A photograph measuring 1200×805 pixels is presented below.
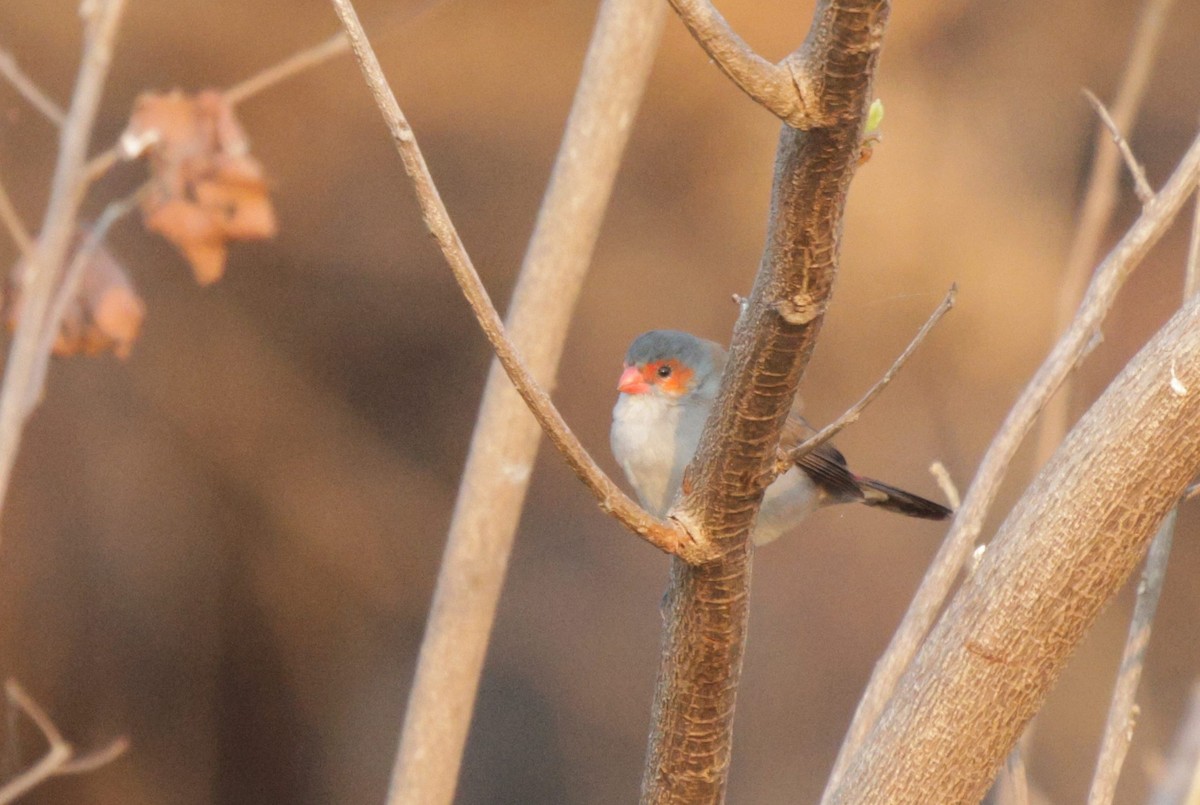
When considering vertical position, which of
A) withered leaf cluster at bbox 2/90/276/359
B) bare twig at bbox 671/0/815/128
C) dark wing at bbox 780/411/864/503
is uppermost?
withered leaf cluster at bbox 2/90/276/359

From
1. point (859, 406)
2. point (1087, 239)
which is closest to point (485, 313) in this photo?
point (859, 406)

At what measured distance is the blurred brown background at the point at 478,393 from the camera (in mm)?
3965

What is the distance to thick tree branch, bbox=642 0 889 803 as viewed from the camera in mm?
856

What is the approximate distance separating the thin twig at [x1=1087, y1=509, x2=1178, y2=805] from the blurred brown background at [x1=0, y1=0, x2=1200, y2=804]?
228cm

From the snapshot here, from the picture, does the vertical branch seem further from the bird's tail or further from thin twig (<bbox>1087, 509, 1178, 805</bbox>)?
thin twig (<bbox>1087, 509, 1178, 805</bbox>)

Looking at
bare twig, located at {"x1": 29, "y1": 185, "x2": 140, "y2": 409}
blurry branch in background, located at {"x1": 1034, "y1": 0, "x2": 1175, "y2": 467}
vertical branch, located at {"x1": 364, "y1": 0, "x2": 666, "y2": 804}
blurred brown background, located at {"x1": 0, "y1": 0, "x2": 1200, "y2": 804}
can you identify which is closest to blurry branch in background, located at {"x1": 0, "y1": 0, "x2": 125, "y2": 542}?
bare twig, located at {"x1": 29, "y1": 185, "x2": 140, "y2": 409}

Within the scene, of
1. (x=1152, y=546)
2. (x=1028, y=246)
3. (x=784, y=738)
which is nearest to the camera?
(x=1152, y=546)

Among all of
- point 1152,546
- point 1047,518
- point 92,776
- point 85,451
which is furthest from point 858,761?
point 92,776

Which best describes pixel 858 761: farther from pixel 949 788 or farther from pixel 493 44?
pixel 493 44

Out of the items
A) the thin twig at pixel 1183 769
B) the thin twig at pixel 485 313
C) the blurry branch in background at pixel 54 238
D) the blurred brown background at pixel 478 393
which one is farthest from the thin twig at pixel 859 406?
the blurred brown background at pixel 478 393

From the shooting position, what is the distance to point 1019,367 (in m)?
4.10

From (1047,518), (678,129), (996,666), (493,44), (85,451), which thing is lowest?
(996,666)

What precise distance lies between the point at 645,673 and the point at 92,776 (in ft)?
6.90

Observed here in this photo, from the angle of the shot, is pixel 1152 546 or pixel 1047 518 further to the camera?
pixel 1152 546
